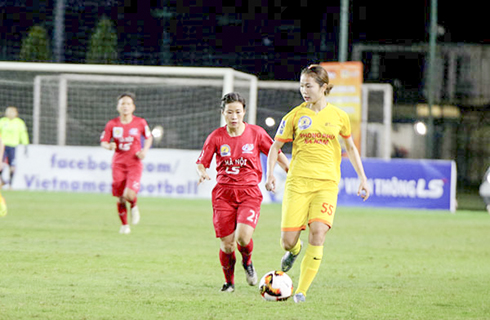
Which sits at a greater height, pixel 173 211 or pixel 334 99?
pixel 334 99

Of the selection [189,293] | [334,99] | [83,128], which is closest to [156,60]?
[83,128]

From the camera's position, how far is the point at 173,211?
18.3 metres

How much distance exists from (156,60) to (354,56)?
1692cm

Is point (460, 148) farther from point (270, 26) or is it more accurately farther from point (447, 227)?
point (447, 227)

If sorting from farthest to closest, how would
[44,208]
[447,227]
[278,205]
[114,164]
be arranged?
[278,205], [44,208], [447,227], [114,164]

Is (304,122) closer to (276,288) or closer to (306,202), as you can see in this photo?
(306,202)

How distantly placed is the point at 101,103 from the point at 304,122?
19.8 metres

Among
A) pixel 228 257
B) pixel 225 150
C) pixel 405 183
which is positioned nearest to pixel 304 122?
pixel 225 150

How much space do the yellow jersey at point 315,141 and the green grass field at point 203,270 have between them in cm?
113

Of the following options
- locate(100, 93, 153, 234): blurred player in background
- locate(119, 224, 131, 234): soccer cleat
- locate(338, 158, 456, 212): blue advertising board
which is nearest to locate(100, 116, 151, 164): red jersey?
locate(100, 93, 153, 234): blurred player in background

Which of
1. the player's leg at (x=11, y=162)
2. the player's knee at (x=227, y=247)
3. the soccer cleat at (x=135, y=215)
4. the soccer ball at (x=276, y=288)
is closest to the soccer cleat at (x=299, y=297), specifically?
the soccer ball at (x=276, y=288)

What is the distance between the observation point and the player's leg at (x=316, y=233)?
24.5 feet

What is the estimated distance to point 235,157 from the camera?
8125 mm

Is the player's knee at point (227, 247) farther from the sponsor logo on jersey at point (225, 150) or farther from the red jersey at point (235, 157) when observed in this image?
the sponsor logo on jersey at point (225, 150)
